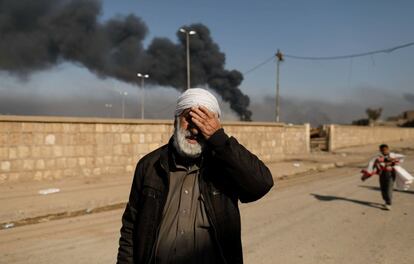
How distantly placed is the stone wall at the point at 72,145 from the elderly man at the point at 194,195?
935 cm

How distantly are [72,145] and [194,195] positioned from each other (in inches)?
403

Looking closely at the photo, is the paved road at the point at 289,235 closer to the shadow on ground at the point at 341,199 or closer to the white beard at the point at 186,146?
the shadow on ground at the point at 341,199

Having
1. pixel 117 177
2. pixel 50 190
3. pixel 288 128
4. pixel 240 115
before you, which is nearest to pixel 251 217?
pixel 50 190

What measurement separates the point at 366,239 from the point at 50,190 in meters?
7.34

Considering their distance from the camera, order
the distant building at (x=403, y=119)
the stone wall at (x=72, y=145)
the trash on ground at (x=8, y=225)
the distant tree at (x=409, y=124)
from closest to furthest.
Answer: the trash on ground at (x=8, y=225), the stone wall at (x=72, y=145), the distant tree at (x=409, y=124), the distant building at (x=403, y=119)

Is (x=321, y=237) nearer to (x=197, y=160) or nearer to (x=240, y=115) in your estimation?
(x=197, y=160)

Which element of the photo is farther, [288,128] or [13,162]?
[288,128]

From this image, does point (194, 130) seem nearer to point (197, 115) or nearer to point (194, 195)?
point (197, 115)

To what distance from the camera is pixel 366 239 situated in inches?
244

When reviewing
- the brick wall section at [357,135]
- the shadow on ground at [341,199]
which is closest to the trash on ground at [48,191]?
the shadow on ground at [341,199]

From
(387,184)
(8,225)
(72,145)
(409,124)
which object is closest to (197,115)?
(8,225)

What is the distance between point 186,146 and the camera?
7.17ft

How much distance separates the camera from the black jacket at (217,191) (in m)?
2.09

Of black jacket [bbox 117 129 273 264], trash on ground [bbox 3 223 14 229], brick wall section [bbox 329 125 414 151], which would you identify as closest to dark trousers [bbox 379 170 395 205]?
trash on ground [bbox 3 223 14 229]
